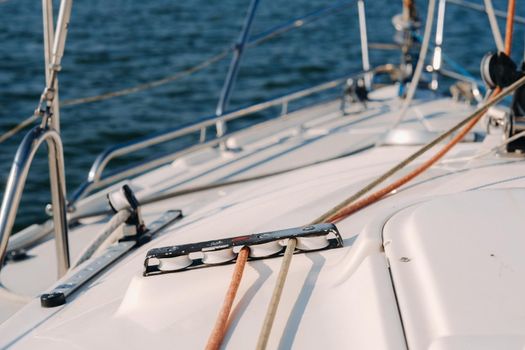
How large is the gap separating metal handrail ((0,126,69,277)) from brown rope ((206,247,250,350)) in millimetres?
484

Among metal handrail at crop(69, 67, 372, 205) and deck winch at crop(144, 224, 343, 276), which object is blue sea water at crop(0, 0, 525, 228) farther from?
deck winch at crop(144, 224, 343, 276)

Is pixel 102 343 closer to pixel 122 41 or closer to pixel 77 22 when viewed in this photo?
pixel 122 41

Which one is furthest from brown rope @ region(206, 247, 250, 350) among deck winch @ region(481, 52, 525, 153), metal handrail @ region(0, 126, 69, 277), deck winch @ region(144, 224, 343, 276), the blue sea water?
the blue sea water

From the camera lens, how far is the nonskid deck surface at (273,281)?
3.44ft

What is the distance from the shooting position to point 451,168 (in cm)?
165

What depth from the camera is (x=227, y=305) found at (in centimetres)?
109

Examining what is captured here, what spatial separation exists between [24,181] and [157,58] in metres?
6.78

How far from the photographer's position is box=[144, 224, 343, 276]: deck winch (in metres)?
1.22

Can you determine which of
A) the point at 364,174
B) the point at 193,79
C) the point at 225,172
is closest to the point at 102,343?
the point at 364,174

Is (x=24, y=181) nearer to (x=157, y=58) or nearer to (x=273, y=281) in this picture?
(x=273, y=281)

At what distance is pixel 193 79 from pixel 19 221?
318cm

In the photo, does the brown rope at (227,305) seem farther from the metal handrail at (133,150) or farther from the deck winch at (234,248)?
the metal handrail at (133,150)

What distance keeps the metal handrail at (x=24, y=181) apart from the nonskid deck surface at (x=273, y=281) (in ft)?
0.54

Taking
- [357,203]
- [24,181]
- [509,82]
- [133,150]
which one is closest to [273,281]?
[357,203]
